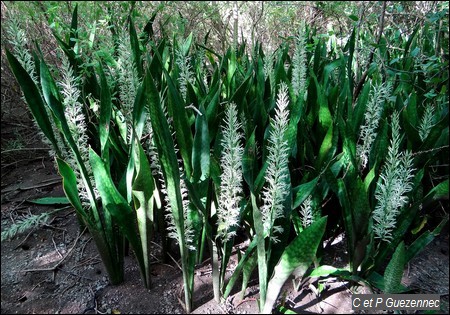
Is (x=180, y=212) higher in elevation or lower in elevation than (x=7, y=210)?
higher

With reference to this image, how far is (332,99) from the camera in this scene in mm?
1554

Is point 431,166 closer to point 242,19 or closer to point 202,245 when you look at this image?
point 202,245

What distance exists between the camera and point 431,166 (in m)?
1.50

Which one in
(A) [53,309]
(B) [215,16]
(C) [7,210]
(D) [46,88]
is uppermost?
(B) [215,16]

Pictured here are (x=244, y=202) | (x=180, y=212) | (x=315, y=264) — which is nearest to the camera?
(x=180, y=212)

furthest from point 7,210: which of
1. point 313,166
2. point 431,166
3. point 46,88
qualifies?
point 431,166

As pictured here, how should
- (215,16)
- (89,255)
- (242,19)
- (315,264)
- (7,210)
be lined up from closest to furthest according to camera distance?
1. (315,264)
2. (89,255)
3. (7,210)
4. (215,16)
5. (242,19)

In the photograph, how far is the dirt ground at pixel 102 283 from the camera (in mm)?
1235

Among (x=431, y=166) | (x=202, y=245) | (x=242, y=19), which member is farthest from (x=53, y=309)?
(x=242, y=19)

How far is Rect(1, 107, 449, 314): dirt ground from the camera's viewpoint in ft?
4.05

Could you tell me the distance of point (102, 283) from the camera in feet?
4.38

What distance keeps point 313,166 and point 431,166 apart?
1.70 ft

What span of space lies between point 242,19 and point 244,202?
3.89 metres

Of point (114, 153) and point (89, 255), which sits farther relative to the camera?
point (89, 255)
